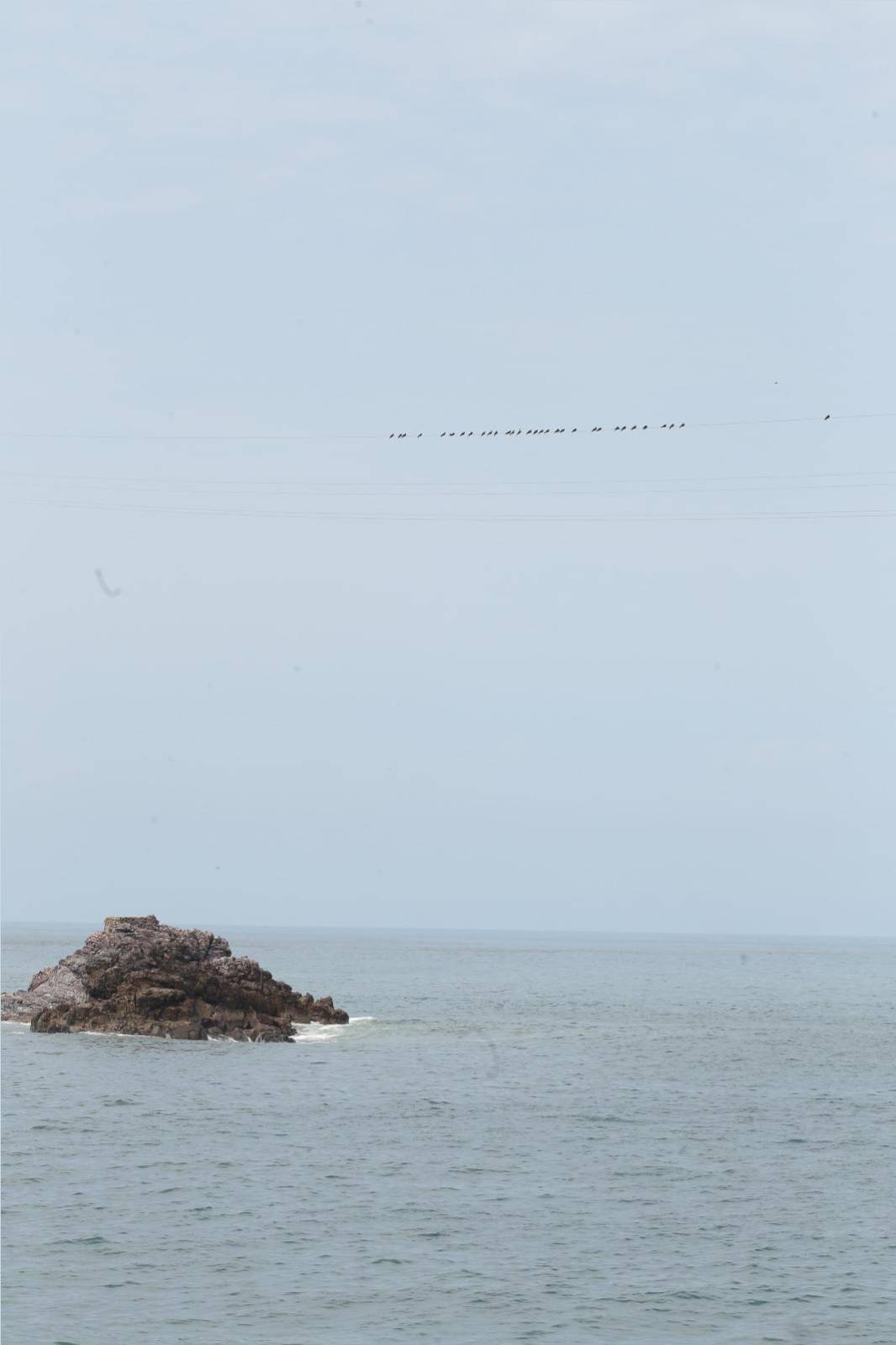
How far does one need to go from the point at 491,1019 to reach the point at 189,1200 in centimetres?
Result: 7358

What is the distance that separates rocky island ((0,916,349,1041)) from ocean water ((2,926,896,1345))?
7.77 feet

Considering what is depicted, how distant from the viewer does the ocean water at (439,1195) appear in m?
36.7

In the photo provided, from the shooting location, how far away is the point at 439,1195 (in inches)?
1946

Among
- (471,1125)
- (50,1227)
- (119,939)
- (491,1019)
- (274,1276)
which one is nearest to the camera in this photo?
(274,1276)

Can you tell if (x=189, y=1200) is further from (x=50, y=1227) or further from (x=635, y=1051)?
(x=635, y=1051)

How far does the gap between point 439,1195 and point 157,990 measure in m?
43.8

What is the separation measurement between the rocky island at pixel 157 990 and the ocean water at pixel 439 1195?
2.37 metres

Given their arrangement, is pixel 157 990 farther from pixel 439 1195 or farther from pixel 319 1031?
pixel 439 1195

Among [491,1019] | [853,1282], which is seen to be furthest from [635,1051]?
[853,1282]

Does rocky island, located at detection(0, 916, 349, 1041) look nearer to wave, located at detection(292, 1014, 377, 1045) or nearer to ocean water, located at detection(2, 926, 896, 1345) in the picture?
wave, located at detection(292, 1014, 377, 1045)

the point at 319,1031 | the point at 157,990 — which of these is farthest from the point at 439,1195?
the point at 319,1031

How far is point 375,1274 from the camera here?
39.9 m

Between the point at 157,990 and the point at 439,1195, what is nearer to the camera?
the point at 439,1195

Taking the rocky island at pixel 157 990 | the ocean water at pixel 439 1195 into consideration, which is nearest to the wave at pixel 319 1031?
the rocky island at pixel 157 990
